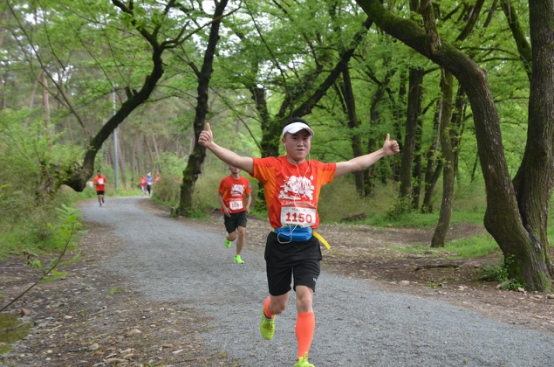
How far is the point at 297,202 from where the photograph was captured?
4070mm

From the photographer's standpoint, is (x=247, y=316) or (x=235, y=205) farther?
(x=235, y=205)

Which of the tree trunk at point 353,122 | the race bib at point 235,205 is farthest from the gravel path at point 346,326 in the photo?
the tree trunk at point 353,122

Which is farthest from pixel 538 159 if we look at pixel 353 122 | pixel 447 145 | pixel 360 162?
pixel 353 122

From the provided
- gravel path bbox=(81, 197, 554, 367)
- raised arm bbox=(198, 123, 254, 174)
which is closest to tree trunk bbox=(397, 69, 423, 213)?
gravel path bbox=(81, 197, 554, 367)

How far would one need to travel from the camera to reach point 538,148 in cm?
756

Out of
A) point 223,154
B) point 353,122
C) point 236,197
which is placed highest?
point 353,122

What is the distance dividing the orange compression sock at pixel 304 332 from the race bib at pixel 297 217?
2.42 ft

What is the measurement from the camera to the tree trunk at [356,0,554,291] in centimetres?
742

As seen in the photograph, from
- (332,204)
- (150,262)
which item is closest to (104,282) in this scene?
(150,262)

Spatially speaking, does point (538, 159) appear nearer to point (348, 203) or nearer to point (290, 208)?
point (290, 208)

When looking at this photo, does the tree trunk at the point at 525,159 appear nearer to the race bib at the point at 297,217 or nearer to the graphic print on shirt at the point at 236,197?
the graphic print on shirt at the point at 236,197

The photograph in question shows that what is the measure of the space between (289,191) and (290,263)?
0.61m

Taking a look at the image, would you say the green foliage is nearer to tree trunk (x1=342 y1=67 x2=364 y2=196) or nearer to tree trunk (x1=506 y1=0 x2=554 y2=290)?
tree trunk (x1=342 y1=67 x2=364 y2=196)

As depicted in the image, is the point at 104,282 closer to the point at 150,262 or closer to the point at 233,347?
the point at 150,262
